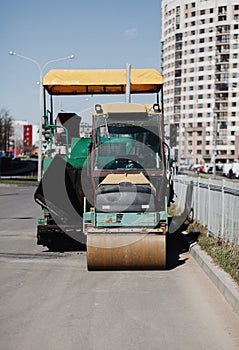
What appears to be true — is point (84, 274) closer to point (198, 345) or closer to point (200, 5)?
point (198, 345)

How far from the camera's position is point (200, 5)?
73688mm

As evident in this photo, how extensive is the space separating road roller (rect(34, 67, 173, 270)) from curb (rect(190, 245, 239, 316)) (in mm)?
811

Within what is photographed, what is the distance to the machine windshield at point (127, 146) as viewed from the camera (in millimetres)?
10812

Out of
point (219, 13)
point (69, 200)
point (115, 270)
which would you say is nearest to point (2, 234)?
point (69, 200)

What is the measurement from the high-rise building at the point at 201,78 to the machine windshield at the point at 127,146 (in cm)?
6905

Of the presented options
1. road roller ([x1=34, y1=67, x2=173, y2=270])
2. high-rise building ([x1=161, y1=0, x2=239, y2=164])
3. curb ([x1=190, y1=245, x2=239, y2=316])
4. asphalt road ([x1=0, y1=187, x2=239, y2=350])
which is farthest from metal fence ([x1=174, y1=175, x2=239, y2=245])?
high-rise building ([x1=161, y1=0, x2=239, y2=164])

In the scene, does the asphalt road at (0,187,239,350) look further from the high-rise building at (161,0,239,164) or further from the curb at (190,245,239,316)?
the high-rise building at (161,0,239,164)

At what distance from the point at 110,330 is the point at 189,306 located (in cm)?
155

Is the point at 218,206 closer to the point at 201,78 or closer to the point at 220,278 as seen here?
the point at 220,278

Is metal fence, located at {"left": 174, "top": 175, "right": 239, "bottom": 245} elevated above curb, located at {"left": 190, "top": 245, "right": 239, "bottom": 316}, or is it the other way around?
metal fence, located at {"left": 174, "top": 175, "right": 239, "bottom": 245}

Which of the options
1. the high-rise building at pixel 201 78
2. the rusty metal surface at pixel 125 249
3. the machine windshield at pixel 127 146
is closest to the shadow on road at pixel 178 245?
the rusty metal surface at pixel 125 249

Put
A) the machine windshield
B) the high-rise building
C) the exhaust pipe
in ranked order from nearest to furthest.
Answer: the machine windshield < the exhaust pipe < the high-rise building

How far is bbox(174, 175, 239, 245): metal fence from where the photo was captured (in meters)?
10.7

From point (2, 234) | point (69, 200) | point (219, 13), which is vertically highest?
point (219, 13)
